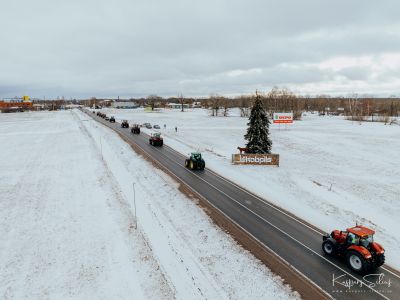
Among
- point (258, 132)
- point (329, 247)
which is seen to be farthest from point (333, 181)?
point (329, 247)

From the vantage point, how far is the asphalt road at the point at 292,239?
11.9 m

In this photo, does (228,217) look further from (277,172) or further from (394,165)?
(394,165)

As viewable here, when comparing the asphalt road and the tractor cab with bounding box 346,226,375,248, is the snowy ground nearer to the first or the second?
the asphalt road

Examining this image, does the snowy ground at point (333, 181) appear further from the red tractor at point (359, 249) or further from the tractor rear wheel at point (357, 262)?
the tractor rear wheel at point (357, 262)

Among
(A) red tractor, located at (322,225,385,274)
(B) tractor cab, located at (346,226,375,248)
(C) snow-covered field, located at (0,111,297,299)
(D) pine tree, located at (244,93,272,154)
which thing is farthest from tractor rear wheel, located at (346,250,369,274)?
(D) pine tree, located at (244,93,272,154)

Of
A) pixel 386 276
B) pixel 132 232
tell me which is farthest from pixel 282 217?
pixel 132 232

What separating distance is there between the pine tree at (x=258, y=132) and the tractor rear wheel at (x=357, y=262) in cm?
2331

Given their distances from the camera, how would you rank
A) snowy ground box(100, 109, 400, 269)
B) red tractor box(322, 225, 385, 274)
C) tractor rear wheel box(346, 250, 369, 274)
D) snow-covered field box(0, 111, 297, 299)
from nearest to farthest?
snow-covered field box(0, 111, 297, 299)
tractor rear wheel box(346, 250, 369, 274)
red tractor box(322, 225, 385, 274)
snowy ground box(100, 109, 400, 269)

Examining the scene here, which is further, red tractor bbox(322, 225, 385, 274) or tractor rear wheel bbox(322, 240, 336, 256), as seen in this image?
tractor rear wheel bbox(322, 240, 336, 256)

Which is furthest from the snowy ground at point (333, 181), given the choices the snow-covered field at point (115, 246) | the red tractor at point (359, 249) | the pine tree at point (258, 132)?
the snow-covered field at point (115, 246)

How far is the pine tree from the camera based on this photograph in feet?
117

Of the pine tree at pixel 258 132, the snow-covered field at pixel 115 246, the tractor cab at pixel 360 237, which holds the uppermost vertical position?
the pine tree at pixel 258 132

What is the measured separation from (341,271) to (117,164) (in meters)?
26.0

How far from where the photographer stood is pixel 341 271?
508 inches
